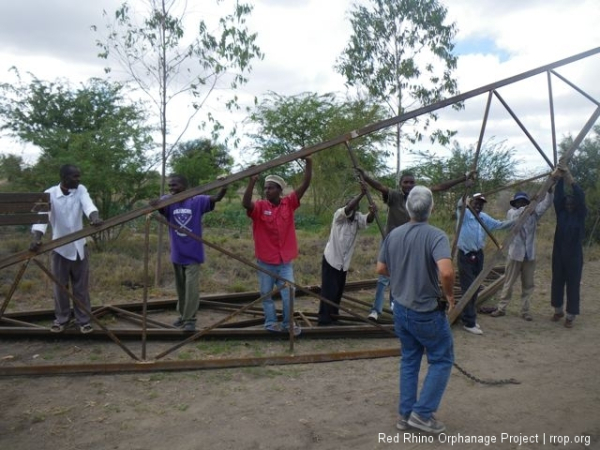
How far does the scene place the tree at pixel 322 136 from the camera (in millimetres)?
17422

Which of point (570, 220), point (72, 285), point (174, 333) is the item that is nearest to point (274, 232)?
point (174, 333)

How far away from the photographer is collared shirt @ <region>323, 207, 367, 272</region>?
616 cm

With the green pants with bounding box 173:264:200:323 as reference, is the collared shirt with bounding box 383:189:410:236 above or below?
above

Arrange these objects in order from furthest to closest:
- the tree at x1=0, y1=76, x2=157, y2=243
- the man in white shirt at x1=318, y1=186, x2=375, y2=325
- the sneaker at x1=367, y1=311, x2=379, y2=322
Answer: the tree at x1=0, y1=76, x2=157, y2=243, the sneaker at x1=367, y1=311, x2=379, y2=322, the man in white shirt at x1=318, y1=186, x2=375, y2=325

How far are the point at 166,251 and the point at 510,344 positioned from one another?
7.74 metres

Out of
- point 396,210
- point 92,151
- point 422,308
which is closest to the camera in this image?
point 422,308

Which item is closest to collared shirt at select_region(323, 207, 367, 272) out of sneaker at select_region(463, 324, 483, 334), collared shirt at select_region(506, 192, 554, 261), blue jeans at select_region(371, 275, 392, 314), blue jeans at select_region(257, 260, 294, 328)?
blue jeans at select_region(371, 275, 392, 314)

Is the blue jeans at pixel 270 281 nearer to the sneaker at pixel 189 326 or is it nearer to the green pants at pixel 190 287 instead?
the green pants at pixel 190 287

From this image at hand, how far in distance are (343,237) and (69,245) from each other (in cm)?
299

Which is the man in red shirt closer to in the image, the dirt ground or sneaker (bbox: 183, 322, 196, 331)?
the dirt ground

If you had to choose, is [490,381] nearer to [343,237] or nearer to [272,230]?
[343,237]

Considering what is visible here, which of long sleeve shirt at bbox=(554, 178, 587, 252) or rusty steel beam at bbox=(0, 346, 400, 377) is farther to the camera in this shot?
long sleeve shirt at bbox=(554, 178, 587, 252)

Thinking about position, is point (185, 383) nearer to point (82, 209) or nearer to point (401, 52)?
point (82, 209)

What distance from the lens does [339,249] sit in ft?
20.3
